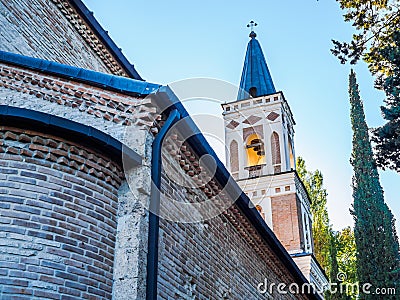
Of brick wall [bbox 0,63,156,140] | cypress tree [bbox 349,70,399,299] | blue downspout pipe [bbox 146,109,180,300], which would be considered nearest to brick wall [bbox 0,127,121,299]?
blue downspout pipe [bbox 146,109,180,300]

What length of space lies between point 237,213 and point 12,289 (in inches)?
199

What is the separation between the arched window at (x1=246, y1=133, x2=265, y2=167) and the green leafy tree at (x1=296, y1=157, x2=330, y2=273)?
524 centimetres

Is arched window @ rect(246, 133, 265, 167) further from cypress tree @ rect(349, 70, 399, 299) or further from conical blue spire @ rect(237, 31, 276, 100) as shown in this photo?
cypress tree @ rect(349, 70, 399, 299)

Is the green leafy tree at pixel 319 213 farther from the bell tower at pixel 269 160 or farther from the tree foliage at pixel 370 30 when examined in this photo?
the tree foliage at pixel 370 30

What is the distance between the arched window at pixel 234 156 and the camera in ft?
68.7

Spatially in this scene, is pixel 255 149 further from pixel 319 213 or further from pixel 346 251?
pixel 346 251

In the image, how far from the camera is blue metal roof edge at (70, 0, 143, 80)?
10.2m

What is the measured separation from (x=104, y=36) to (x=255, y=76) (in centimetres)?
1350

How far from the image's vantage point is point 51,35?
9.49m

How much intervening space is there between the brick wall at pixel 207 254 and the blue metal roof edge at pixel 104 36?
4146 mm

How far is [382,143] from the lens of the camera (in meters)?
10.0

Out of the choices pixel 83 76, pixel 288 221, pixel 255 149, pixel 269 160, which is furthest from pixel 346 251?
pixel 83 76

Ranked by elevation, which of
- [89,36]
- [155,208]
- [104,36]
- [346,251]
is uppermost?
[346,251]

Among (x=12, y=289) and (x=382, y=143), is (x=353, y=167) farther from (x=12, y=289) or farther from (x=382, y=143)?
(x=12, y=289)
